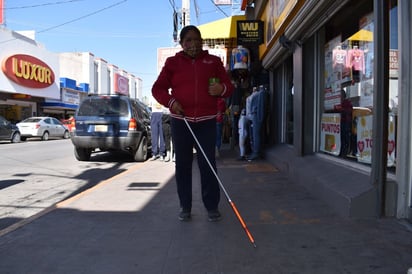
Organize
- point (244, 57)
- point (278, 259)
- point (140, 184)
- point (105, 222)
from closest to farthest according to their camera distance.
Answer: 1. point (278, 259)
2. point (105, 222)
3. point (140, 184)
4. point (244, 57)

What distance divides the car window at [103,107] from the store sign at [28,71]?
20.5 m

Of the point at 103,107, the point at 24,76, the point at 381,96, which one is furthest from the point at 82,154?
the point at 24,76

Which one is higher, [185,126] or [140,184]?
[185,126]

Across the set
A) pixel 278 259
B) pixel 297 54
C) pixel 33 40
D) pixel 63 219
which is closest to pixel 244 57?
pixel 297 54

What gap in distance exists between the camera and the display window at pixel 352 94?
4324 millimetres

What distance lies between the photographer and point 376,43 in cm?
360

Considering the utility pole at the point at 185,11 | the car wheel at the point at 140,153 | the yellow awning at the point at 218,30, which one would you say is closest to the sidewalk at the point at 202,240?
the car wheel at the point at 140,153

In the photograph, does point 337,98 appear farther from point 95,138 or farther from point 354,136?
point 95,138

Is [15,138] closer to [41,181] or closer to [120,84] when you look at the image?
[41,181]

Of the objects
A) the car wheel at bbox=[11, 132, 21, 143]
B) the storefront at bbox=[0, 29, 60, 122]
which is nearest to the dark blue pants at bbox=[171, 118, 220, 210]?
the car wheel at bbox=[11, 132, 21, 143]

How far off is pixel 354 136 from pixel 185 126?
7.85 ft

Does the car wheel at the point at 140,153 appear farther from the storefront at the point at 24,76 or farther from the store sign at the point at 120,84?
the store sign at the point at 120,84

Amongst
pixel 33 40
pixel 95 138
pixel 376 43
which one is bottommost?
pixel 95 138

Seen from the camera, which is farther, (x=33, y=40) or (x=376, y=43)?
(x=33, y=40)
